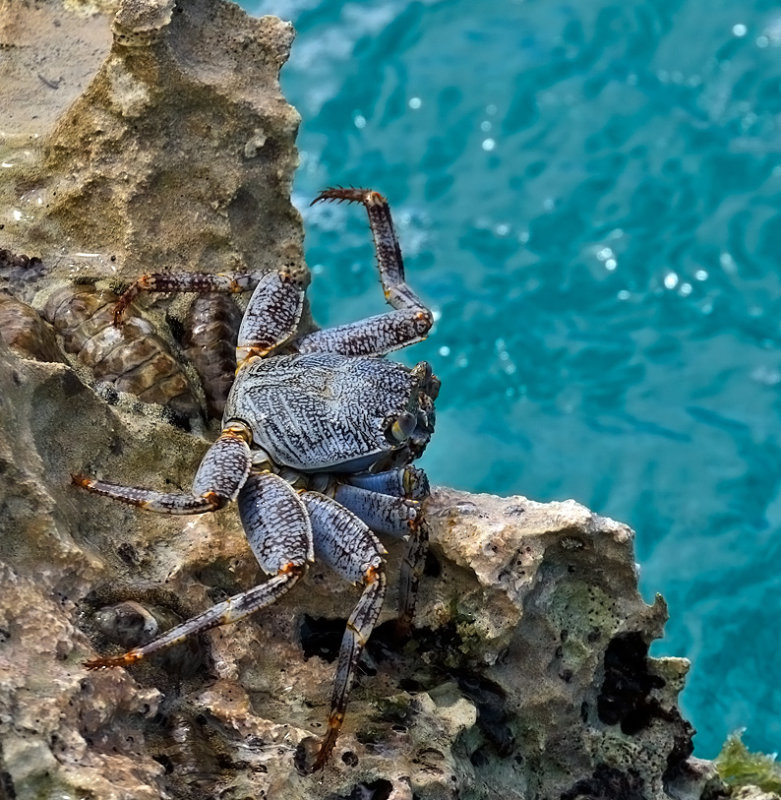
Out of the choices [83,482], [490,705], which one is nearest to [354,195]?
[83,482]

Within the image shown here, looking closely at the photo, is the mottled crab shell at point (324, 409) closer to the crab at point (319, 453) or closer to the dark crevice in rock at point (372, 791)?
the crab at point (319, 453)

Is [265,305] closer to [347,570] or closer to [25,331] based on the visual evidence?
[25,331]

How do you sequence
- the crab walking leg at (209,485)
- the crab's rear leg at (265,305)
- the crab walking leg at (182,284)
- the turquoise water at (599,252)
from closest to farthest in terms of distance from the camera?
1. the crab walking leg at (209,485)
2. the crab walking leg at (182,284)
3. the crab's rear leg at (265,305)
4. the turquoise water at (599,252)

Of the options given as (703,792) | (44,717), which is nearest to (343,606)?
(44,717)

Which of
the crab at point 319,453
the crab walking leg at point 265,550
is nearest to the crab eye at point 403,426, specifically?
the crab at point 319,453

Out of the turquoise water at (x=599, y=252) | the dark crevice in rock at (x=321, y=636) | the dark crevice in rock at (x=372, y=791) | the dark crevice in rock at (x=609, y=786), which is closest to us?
the dark crevice in rock at (x=372, y=791)

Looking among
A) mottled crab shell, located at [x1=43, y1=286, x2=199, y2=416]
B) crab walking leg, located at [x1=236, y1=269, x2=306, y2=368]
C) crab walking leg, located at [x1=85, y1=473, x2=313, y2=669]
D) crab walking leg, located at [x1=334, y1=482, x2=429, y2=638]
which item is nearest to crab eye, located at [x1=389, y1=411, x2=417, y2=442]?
Answer: crab walking leg, located at [x1=334, y1=482, x2=429, y2=638]

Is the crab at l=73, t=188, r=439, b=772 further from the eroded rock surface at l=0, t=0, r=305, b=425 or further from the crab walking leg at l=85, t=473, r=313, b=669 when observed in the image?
the eroded rock surface at l=0, t=0, r=305, b=425
